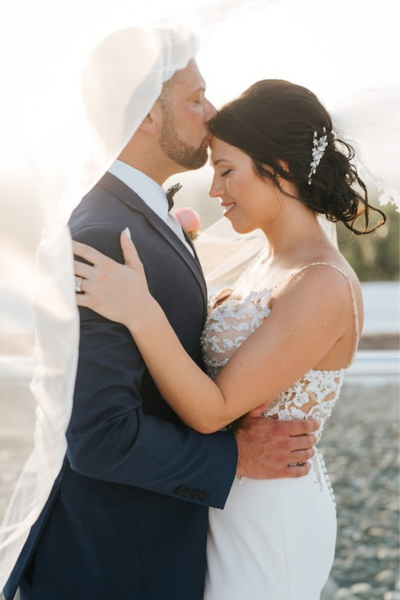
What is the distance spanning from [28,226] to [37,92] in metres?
0.26

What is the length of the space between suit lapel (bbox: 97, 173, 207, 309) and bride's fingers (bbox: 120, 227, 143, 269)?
7.3 inches

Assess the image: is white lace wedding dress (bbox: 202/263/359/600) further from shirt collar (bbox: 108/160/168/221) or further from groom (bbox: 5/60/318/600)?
shirt collar (bbox: 108/160/168/221)

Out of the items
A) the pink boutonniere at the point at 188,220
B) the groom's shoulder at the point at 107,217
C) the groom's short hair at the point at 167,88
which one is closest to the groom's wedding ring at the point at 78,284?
the groom's shoulder at the point at 107,217

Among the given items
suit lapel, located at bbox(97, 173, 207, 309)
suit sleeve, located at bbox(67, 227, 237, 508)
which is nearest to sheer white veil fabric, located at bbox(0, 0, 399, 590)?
suit sleeve, located at bbox(67, 227, 237, 508)

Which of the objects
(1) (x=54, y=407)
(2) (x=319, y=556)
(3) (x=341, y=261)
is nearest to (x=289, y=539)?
(2) (x=319, y=556)

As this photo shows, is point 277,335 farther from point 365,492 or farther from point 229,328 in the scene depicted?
point 365,492

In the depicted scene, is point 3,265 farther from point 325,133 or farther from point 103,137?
point 325,133

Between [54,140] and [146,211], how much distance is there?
0.59 m

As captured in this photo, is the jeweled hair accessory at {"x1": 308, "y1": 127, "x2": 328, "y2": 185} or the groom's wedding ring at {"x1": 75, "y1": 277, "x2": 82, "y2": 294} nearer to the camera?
the groom's wedding ring at {"x1": 75, "y1": 277, "x2": 82, "y2": 294}

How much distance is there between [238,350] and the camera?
85.7 inches

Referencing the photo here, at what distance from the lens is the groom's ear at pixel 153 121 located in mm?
2227

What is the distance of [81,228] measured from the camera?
6.26ft

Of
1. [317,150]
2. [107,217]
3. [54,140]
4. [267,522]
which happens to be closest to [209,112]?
[317,150]

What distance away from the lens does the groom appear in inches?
72.8
